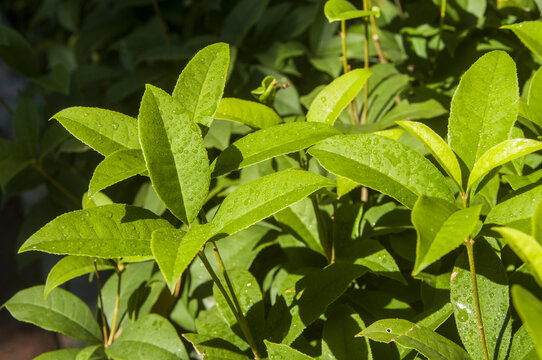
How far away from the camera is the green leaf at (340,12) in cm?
84

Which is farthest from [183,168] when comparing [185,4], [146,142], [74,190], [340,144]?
[185,4]

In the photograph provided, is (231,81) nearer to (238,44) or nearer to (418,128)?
(238,44)

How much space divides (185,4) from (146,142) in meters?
1.51

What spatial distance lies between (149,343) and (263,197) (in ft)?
1.39

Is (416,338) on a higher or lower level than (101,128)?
lower

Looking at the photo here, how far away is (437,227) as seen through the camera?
54 centimetres

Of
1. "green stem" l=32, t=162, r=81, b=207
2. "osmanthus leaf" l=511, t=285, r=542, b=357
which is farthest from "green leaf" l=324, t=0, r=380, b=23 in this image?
"green stem" l=32, t=162, r=81, b=207

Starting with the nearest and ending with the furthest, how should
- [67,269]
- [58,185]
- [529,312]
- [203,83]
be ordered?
[529,312], [203,83], [67,269], [58,185]

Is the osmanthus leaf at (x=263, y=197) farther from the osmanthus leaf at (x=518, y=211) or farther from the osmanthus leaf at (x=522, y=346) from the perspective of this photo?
the osmanthus leaf at (x=522, y=346)

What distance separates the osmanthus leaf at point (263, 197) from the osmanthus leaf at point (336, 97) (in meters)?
0.19

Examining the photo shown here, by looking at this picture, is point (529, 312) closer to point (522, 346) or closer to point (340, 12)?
point (522, 346)

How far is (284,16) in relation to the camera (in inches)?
65.7

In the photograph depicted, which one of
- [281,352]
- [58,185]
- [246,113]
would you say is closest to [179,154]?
[246,113]

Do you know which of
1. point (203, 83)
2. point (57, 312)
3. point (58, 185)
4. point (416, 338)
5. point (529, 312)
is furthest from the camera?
point (58, 185)
